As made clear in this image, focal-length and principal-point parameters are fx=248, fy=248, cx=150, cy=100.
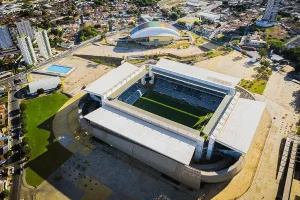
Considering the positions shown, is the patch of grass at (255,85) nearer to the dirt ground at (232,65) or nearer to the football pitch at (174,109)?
the dirt ground at (232,65)

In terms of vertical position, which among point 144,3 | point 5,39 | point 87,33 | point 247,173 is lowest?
point 247,173

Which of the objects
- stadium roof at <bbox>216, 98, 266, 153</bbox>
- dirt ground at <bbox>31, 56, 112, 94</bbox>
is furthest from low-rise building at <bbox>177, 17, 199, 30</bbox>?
stadium roof at <bbox>216, 98, 266, 153</bbox>

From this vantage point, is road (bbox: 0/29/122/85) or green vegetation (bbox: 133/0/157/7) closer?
road (bbox: 0/29/122/85)

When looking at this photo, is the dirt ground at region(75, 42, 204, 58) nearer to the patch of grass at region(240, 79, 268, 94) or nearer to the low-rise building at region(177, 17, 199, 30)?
the low-rise building at region(177, 17, 199, 30)

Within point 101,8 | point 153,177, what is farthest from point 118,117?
point 101,8

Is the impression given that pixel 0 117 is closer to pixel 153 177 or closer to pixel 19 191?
pixel 19 191

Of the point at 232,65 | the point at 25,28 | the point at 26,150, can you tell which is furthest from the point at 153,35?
the point at 26,150

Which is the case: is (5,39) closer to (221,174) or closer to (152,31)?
(152,31)
